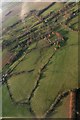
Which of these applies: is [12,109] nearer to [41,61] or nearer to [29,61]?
[41,61]

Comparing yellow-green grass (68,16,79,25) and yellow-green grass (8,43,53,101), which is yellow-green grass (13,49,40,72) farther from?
yellow-green grass (68,16,79,25)

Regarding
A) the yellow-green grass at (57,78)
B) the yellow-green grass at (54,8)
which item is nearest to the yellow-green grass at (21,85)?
the yellow-green grass at (57,78)

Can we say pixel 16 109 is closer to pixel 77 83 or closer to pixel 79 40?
pixel 77 83

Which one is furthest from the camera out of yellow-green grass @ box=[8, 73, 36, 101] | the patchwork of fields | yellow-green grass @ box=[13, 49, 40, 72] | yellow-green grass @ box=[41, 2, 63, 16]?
yellow-green grass @ box=[41, 2, 63, 16]

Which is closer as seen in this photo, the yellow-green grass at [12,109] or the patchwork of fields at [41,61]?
the yellow-green grass at [12,109]

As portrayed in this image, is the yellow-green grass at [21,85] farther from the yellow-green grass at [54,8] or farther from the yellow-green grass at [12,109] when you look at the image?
the yellow-green grass at [54,8]

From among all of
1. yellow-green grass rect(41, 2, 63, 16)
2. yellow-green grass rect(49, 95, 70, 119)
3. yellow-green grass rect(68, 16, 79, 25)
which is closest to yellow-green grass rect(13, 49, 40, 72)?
yellow-green grass rect(68, 16, 79, 25)

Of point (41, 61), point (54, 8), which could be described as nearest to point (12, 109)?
point (41, 61)

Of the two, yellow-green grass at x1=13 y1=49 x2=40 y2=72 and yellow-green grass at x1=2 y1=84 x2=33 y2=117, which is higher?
yellow-green grass at x1=13 y1=49 x2=40 y2=72
